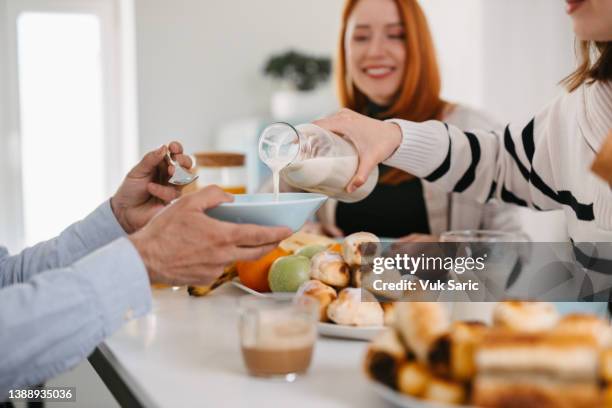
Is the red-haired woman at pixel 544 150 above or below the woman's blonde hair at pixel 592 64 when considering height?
below

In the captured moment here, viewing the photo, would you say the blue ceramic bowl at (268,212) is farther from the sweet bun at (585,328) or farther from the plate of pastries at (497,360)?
the sweet bun at (585,328)

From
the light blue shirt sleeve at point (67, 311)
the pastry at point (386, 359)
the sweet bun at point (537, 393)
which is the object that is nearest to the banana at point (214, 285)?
the light blue shirt sleeve at point (67, 311)

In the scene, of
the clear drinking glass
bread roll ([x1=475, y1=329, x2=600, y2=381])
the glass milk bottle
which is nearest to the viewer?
bread roll ([x1=475, y1=329, x2=600, y2=381])

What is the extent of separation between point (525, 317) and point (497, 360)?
9 cm

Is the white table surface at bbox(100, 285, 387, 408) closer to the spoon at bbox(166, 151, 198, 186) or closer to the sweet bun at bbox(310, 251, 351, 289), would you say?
the sweet bun at bbox(310, 251, 351, 289)

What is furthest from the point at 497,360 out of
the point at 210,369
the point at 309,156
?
the point at 309,156

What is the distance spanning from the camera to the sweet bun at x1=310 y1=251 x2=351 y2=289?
949mm

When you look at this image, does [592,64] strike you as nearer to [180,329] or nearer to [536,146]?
[536,146]

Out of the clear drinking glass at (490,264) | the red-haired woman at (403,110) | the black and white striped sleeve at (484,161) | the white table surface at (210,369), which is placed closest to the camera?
the white table surface at (210,369)

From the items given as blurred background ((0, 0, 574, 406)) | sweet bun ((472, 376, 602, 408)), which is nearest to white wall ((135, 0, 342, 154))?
blurred background ((0, 0, 574, 406))

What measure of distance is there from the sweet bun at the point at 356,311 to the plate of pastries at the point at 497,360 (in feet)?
0.76

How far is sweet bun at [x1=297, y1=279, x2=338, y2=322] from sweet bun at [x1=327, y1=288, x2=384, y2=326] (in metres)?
0.02

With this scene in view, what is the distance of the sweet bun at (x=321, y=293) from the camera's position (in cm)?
89

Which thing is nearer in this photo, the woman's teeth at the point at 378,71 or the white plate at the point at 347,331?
the white plate at the point at 347,331
